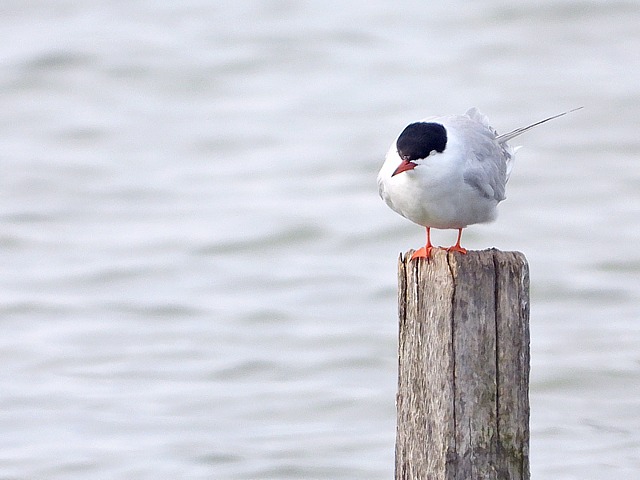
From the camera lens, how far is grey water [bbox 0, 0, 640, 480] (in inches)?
376

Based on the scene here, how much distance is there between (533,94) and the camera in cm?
1855

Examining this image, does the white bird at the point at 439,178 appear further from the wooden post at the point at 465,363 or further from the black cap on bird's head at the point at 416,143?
the wooden post at the point at 465,363

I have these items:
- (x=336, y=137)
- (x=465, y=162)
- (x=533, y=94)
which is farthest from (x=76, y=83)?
(x=465, y=162)

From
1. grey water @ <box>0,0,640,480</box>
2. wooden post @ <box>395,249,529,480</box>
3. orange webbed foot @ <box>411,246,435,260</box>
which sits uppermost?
grey water @ <box>0,0,640,480</box>

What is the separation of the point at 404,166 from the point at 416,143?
10 cm

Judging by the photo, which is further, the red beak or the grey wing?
the grey wing

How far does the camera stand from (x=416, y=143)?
199 inches

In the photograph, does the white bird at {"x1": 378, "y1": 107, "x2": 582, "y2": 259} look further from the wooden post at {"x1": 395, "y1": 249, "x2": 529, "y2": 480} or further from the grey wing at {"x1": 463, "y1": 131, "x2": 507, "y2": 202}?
the wooden post at {"x1": 395, "y1": 249, "x2": 529, "y2": 480}

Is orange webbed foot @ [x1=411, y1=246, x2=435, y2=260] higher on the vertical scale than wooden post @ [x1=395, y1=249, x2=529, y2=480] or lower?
higher

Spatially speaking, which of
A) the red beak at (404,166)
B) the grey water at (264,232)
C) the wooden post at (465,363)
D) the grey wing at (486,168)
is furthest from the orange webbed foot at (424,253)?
the grey water at (264,232)

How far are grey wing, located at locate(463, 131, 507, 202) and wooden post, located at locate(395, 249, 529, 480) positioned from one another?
0.73m

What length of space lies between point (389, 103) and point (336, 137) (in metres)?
1.41

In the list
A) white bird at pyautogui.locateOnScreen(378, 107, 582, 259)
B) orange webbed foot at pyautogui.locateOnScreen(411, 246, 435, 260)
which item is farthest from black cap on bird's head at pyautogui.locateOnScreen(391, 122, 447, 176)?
orange webbed foot at pyautogui.locateOnScreen(411, 246, 435, 260)

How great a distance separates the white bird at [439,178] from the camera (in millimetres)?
5094
